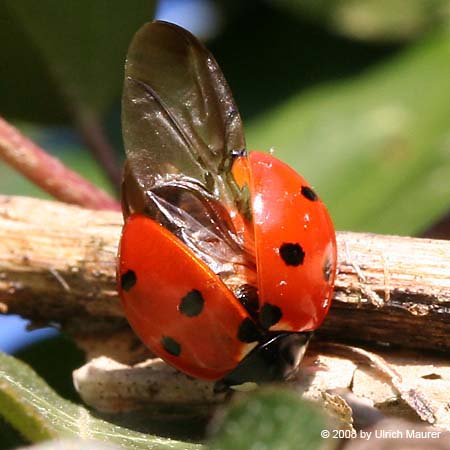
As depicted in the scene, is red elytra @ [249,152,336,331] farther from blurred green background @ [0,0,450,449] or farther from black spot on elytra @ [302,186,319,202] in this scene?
blurred green background @ [0,0,450,449]

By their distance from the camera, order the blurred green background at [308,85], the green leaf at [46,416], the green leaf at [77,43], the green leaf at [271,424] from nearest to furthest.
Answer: the green leaf at [271,424], the green leaf at [46,416], the green leaf at [77,43], the blurred green background at [308,85]

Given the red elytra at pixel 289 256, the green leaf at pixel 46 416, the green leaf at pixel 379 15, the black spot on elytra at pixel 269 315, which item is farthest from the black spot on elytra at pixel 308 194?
the green leaf at pixel 379 15

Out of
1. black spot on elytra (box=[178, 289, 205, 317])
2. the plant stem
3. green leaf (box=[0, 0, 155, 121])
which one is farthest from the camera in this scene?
green leaf (box=[0, 0, 155, 121])

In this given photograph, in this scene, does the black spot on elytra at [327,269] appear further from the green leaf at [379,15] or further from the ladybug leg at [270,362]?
the green leaf at [379,15]

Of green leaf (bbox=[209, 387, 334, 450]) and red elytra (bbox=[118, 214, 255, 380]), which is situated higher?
green leaf (bbox=[209, 387, 334, 450])

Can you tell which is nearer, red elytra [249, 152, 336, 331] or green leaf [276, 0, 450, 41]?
red elytra [249, 152, 336, 331]

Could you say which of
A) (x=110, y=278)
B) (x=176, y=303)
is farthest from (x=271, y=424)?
(x=110, y=278)

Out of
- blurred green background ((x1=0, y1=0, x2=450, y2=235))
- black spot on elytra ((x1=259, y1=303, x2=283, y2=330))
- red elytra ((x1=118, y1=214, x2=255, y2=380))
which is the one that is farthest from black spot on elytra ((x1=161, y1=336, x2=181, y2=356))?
blurred green background ((x1=0, y1=0, x2=450, y2=235))
